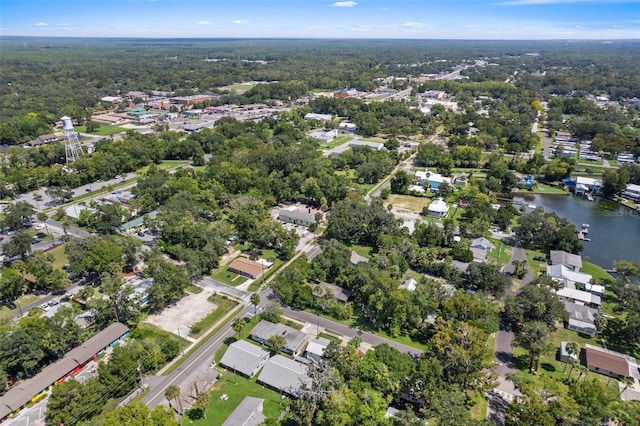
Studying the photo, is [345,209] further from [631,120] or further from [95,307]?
[631,120]

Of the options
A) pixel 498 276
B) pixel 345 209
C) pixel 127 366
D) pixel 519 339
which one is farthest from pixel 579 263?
pixel 127 366

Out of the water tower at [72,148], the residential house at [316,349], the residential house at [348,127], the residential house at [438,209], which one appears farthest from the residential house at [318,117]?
the residential house at [316,349]

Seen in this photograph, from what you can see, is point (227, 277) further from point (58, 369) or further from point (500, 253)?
point (500, 253)

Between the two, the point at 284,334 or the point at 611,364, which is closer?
the point at 611,364

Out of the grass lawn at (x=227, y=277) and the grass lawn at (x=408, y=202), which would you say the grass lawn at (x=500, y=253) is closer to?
the grass lawn at (x=408, y=202)

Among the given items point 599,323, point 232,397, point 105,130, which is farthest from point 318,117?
point 232,397

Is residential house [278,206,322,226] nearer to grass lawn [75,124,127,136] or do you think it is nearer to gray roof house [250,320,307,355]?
gray roof house [250,320,307,355]

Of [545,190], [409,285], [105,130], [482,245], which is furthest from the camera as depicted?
[105,130]
